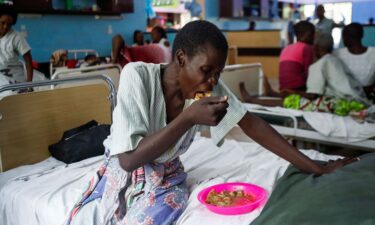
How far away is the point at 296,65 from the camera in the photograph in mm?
4227

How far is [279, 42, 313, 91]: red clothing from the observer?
418 cm

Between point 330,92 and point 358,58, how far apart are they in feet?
2.05

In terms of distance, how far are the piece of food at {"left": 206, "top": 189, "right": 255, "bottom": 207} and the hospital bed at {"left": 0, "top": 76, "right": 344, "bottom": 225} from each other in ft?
0.19

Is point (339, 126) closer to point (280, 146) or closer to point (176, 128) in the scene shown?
point (280, 146)

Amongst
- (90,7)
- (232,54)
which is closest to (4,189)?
(232,54)

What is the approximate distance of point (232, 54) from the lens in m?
5.55

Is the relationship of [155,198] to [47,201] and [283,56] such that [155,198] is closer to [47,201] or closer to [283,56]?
[47,201]

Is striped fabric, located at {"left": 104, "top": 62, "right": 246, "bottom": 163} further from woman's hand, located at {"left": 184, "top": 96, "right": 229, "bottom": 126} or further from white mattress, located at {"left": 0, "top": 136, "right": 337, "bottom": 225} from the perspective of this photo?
white mattress, located at {"left": 0, "top": 136, "right": 337, "bottom": 225}

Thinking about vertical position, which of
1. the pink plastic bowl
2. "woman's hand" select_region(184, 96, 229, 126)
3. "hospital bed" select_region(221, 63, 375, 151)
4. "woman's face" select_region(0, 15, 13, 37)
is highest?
"woman's face" select_region(0, 15, 13, 37)

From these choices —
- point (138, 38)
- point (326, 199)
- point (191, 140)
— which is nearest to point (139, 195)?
point (191, 140)

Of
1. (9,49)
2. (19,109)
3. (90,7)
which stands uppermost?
(90,7)

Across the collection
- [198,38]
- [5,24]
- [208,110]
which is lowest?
[208,110]

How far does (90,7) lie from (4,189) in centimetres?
580

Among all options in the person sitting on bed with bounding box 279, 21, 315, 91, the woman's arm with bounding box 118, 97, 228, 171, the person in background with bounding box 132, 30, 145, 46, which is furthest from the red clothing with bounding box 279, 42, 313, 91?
the person in background with bounding box 132, 30, 145, 46
